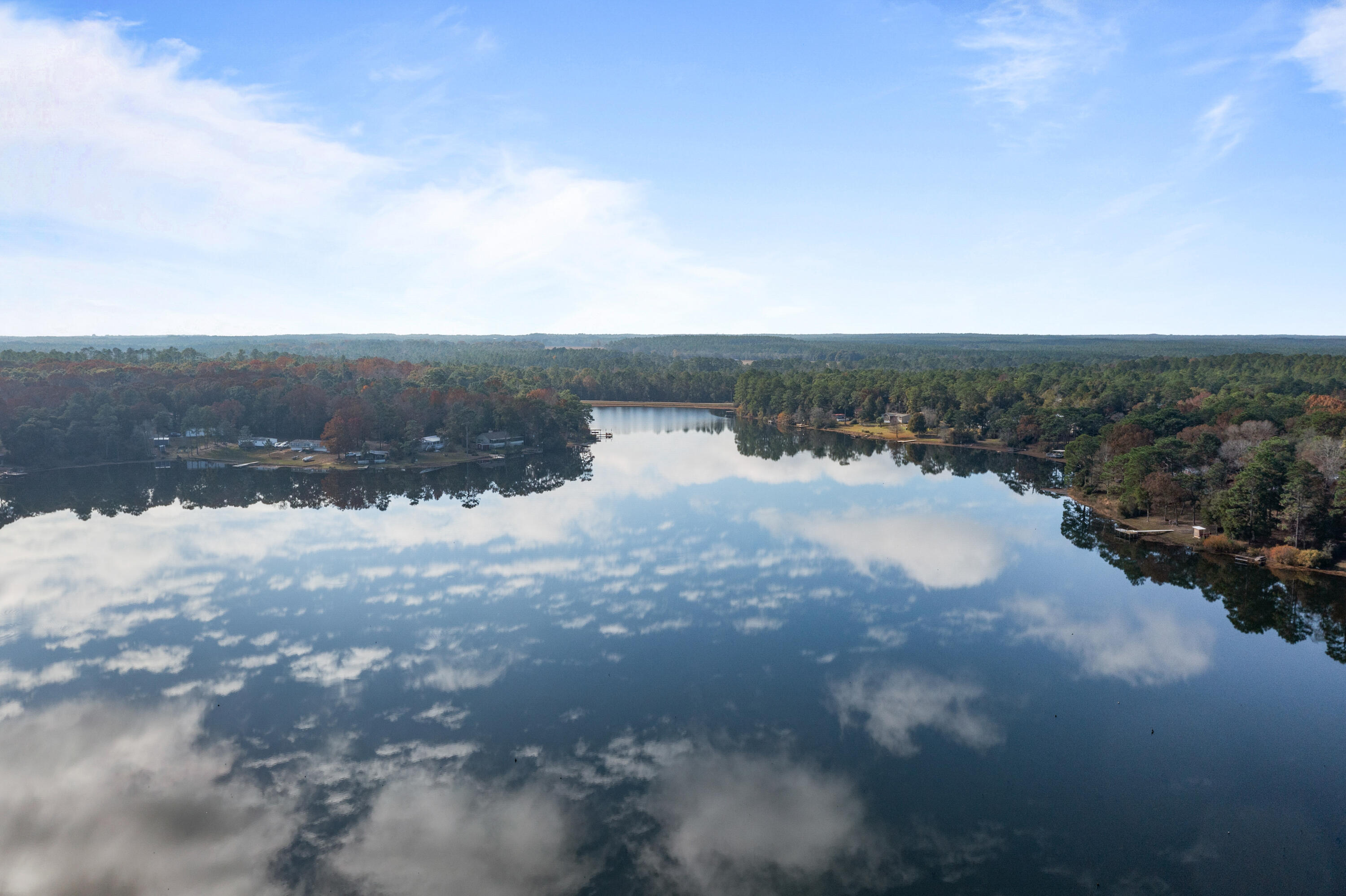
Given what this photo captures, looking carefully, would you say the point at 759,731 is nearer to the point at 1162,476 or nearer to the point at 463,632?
the point at 463,632

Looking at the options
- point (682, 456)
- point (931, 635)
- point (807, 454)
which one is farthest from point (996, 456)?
point (931, 635)

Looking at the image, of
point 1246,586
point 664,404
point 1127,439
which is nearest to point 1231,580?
point 1246,586

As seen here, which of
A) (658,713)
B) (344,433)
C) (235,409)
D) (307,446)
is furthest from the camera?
(235,409)

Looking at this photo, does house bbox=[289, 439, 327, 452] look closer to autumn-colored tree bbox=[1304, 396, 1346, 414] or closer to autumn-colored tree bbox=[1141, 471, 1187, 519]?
autumn-colored tree bbox=[1141, 471, 1187, 519]

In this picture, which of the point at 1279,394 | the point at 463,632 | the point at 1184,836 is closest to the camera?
the point at 1184,836

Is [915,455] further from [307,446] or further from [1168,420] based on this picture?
[307,446]

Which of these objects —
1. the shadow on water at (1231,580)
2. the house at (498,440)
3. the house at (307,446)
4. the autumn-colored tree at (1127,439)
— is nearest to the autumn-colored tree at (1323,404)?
the autumn-colored tree at (1127,439)
